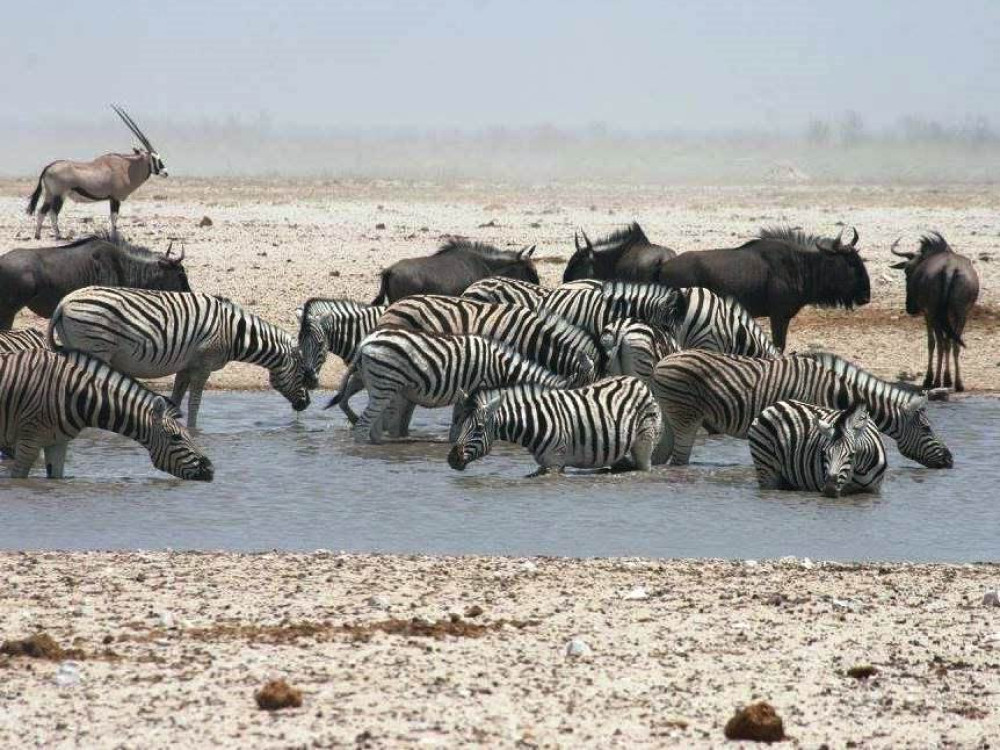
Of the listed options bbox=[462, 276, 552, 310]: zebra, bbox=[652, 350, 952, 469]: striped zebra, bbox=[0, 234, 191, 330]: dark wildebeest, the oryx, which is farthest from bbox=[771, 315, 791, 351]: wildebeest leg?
the oryx

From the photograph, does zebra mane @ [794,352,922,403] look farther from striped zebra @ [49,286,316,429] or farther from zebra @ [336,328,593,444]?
striped zebra @ [49,286,316,429]

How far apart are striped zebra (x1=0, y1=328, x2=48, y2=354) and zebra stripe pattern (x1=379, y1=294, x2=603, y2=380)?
2.18 meters

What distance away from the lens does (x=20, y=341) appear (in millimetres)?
11023

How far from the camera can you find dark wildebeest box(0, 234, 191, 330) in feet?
45.4

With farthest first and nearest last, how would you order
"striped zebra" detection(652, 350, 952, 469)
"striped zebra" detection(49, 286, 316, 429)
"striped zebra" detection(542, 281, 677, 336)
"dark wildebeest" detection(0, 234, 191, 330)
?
"dark wildebeest" detection(0, 234, 191, 330)
"striped zebra" detection(542, 281, 677, 336)
"striped zebra" detection(49, 286, 316, 429)
"striped zebra" detection(652, 350, 952, 469)

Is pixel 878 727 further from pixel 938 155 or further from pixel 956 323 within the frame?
pixel 938 155

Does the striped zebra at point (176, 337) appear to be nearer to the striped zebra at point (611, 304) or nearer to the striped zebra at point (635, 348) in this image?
the striped zebra at point (611, 304)

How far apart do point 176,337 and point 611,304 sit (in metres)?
3.05

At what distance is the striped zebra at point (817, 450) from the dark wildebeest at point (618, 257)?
222 inches

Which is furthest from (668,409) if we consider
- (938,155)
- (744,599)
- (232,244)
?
(938,155)

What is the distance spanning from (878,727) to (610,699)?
0.76 meters

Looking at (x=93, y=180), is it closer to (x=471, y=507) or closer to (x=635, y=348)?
(x=635, y=348)

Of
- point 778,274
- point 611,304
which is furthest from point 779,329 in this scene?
point 611,304

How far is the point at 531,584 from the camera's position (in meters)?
7.29
